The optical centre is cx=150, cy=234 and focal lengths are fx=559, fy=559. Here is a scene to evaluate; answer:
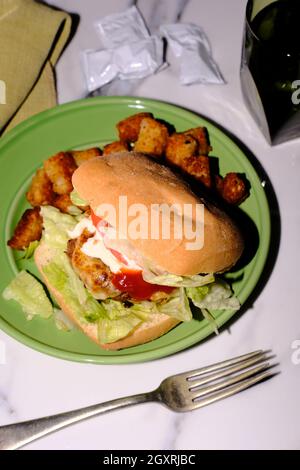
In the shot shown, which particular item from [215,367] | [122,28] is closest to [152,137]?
[122,28]

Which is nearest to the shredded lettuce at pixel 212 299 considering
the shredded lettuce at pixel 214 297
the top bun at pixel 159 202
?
the shredded lettuce at pixel 214 297

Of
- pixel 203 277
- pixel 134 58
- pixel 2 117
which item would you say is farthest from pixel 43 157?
pixel 203 277

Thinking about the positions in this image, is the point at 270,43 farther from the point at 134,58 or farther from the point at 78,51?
the point at 78,51

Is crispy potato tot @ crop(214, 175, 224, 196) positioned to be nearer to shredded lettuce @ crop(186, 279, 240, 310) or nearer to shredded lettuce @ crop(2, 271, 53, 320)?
shredded lettuce @ crop(186, 279, 240, 310)

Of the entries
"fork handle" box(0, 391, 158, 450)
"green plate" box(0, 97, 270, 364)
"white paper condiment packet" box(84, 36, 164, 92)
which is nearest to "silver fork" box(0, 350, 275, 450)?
"fork handle" box(0, 391, 158, 450)

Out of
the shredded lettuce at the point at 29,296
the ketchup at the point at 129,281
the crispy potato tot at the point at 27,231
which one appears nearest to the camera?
the ketchup at the point at 129,281

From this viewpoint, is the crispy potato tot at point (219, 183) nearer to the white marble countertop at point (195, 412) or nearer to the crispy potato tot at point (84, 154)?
the white marble countertop at point (195, 412)
